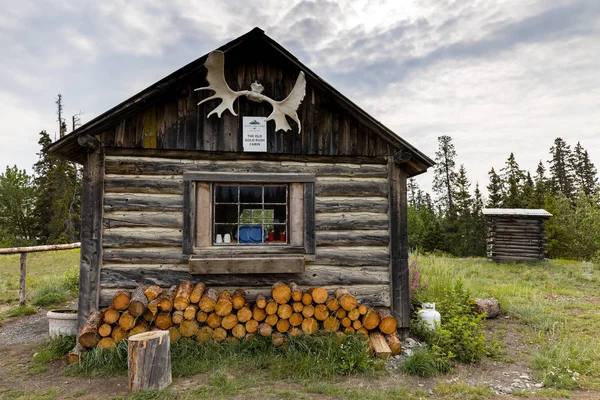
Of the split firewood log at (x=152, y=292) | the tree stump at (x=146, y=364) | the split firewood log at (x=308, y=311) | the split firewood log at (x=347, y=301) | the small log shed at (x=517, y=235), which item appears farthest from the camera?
the small log shed at (x=517, y=235)

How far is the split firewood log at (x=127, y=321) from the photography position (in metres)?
4.99

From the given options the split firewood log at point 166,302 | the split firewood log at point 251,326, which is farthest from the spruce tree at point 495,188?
the split firewood log at point 166,302

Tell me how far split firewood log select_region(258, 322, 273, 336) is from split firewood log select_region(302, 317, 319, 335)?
20.0 inches

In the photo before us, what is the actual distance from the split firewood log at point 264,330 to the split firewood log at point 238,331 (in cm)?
24

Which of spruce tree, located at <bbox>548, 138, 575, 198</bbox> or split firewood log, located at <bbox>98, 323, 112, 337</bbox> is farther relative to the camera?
spruce tree, located at <bbox>548, 138, 575, 198</bbox>

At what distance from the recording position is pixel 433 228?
31.3m

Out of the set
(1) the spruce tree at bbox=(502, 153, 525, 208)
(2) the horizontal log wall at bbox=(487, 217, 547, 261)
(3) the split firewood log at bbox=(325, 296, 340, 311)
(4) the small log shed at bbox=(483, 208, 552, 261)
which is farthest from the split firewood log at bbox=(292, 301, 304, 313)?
(1) the spruce tree at bbox=(502, 153, 525, 208)

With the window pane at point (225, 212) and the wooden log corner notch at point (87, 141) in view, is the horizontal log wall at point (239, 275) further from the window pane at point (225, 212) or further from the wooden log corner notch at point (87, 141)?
the window pane at point (225, 212)

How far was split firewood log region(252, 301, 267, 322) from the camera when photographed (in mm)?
5312

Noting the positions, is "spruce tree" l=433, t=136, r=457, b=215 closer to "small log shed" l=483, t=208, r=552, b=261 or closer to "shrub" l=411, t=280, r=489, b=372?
"small log shed" l=483, t=208, r=552, b=261

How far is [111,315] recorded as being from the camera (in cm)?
503

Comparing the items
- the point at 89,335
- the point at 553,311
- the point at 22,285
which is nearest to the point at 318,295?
the point at 89,335

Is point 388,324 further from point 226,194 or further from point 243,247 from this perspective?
point 226,194

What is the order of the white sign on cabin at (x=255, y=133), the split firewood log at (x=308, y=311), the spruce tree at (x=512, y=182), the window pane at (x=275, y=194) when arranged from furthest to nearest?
the spruce tree at (x=512, y=182) < the window pane at (x=275, y=194) < the white sign on cabin at (x=255, y=133) < the split firewood log at (x=308, y=311)
